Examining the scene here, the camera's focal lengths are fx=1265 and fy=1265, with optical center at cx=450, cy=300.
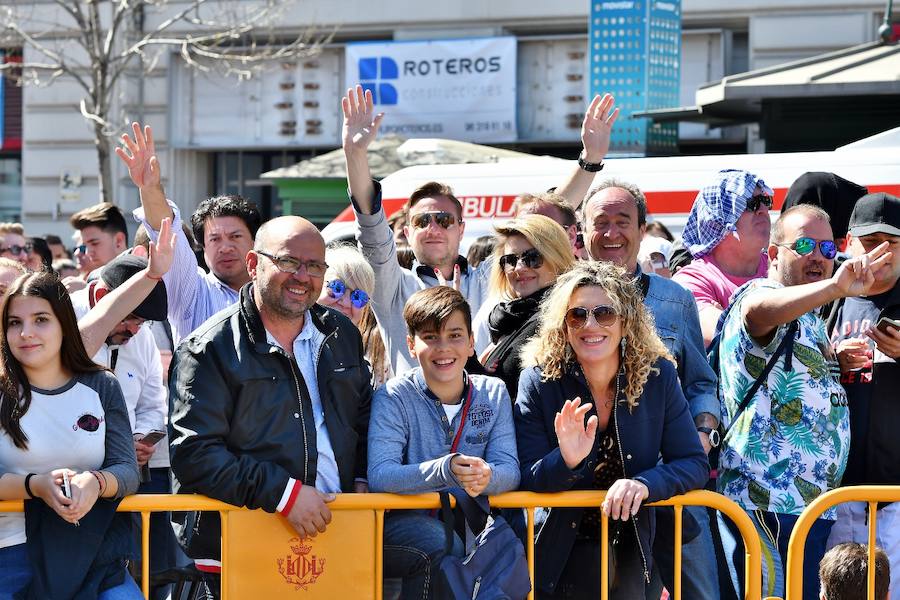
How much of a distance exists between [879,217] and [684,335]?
913 millimetres

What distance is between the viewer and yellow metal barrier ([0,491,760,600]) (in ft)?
14.1

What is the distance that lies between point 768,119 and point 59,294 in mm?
9303

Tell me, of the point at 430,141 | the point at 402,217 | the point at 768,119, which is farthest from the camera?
the point at 430,141

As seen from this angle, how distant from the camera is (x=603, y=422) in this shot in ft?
14.8

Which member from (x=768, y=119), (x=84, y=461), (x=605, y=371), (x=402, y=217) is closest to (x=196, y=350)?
(x=84, y=461)

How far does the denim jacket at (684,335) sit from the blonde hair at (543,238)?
384mm

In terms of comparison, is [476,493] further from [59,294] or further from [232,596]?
[59,294]

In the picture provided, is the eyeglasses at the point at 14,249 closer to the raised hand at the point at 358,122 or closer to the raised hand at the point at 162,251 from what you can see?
the raised hand at the point at 358,122

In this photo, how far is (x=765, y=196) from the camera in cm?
552

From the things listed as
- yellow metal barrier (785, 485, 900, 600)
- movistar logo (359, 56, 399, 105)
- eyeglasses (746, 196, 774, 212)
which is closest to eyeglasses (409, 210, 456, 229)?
eyeglasses (746, 196, 774, 212)

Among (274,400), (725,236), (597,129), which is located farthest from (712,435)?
(597,129)

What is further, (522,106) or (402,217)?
(522,106)

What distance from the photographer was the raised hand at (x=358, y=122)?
5.43 meters

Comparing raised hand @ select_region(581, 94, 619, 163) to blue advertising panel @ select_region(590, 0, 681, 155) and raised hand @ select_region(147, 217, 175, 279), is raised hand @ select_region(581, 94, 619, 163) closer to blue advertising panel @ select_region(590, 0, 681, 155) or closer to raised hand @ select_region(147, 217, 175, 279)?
raised hand @ select_region(147, 217, 175, 279)
